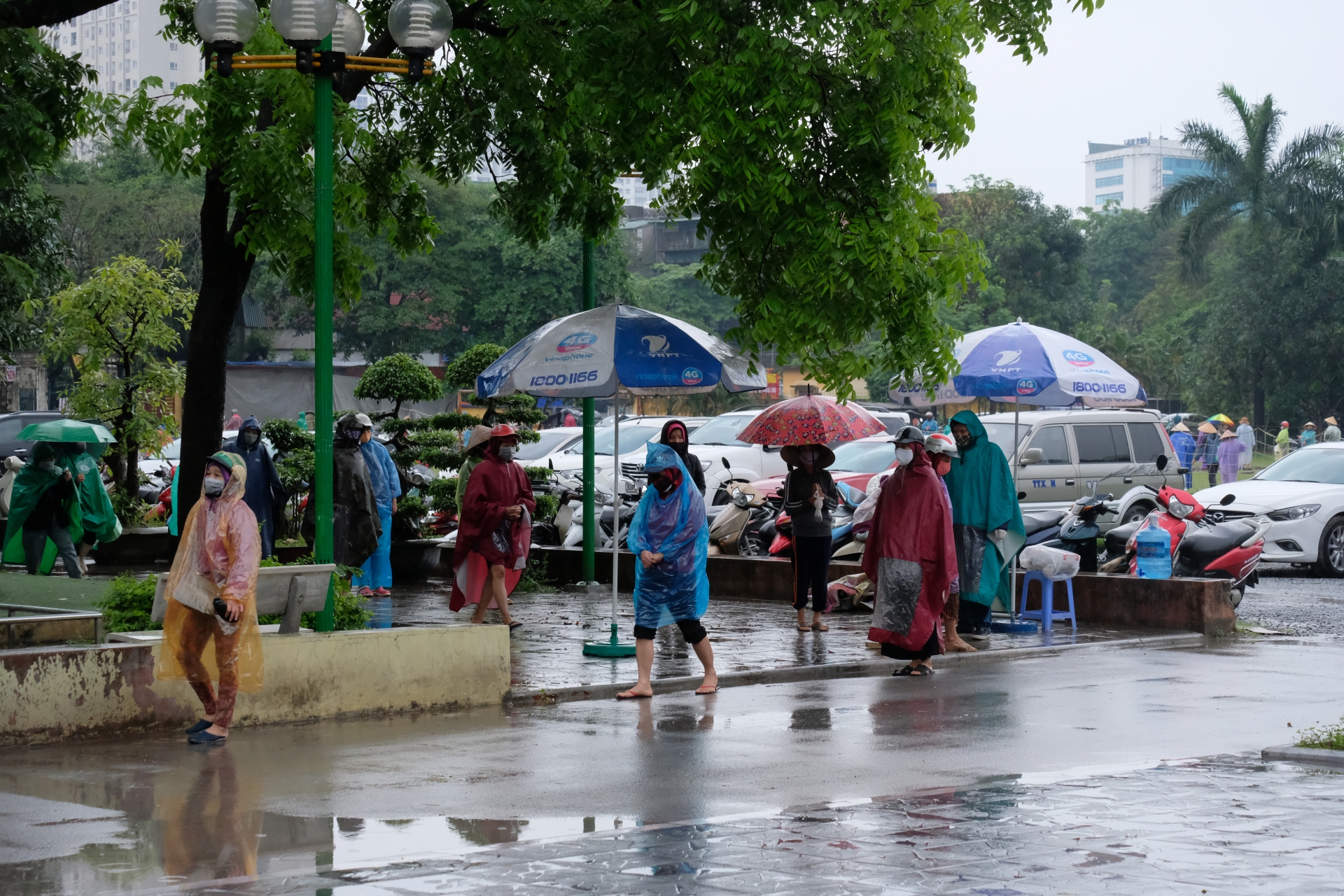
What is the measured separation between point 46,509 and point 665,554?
337 inches

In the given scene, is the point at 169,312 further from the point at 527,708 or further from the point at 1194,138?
the point at 1194,138

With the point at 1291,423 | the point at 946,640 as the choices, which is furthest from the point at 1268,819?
the point at 1291,423

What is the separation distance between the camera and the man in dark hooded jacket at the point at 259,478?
14.2m

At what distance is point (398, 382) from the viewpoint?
20688 millimetres

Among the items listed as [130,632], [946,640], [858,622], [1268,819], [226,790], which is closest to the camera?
[1268,819]

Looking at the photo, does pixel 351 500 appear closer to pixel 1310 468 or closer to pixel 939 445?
pixel 939 445

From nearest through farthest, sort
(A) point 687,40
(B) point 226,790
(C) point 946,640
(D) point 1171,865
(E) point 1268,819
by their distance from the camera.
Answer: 1. (D) point 1171,865
2. (E) point 1268,819
3. (B) point 226,790
4. (A) point 687,40
5. (C) point 946,640

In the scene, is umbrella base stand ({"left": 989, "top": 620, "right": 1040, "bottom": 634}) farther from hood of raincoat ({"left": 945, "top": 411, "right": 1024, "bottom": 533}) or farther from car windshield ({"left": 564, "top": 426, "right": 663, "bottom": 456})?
car windshield ({"left": 564, "top": 426, "right": 663, "bottom": 456})

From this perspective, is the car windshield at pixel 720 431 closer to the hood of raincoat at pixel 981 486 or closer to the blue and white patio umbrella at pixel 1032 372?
the blue and white patio umbrella at pixel 1032 372

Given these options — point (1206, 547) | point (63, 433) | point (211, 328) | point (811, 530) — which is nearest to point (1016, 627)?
point (811, 530)

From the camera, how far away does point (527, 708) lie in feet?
33.1

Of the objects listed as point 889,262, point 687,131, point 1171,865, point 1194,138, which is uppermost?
point 1194,138

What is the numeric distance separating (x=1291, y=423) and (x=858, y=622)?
146 feet

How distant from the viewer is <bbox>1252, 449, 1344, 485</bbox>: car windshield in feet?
67.9
